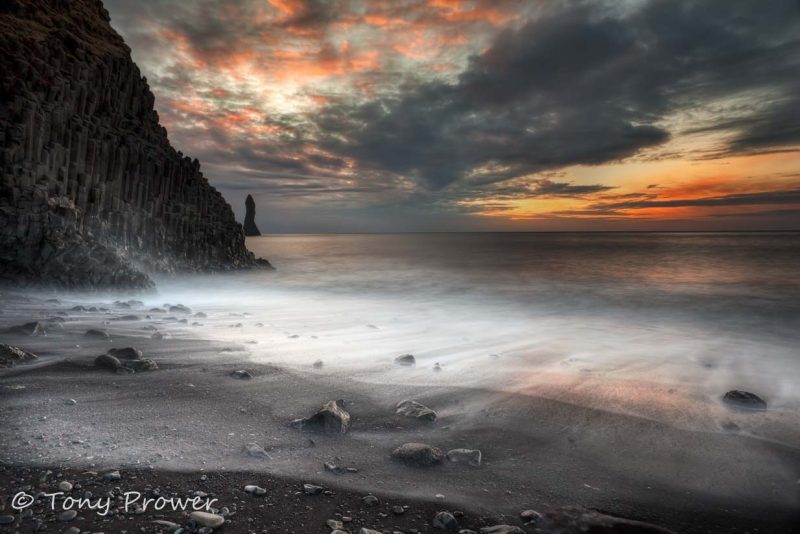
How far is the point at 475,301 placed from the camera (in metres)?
16.5

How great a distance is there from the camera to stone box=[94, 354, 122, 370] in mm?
4941

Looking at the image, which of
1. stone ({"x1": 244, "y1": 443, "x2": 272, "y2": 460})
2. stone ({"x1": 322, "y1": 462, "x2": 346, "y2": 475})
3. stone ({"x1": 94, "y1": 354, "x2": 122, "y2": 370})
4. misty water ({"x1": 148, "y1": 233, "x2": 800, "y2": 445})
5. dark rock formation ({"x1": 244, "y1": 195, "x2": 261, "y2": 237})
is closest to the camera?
stone ({"x1": 322, "y1": 462, "x2": 346, "y2": 475})

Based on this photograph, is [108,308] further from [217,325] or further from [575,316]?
[575,316]

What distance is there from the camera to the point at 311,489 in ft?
9.11

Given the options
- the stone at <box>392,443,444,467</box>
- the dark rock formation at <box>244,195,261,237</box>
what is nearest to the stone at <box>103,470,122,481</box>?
the stone at <box>392,443,444,467</box>

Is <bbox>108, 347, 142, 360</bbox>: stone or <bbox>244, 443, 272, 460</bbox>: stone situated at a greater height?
<bbox>108, 347, 142, 360</bbox>: stone

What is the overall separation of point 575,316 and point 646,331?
2522mm

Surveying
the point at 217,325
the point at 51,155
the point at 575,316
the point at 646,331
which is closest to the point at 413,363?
the point at 217,325

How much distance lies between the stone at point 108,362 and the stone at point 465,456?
13.7 ft

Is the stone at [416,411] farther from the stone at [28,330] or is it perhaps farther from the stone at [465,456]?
the stone at [28,330]

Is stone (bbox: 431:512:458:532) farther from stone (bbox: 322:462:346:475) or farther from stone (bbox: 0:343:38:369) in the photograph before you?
stone (bbox: 0:343:38:369)

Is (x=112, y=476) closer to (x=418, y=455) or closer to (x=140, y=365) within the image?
(x=418, y=455)

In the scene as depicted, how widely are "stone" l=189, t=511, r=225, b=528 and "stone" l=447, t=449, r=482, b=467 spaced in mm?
1798

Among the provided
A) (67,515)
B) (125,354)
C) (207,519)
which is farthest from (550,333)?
(67,515)
